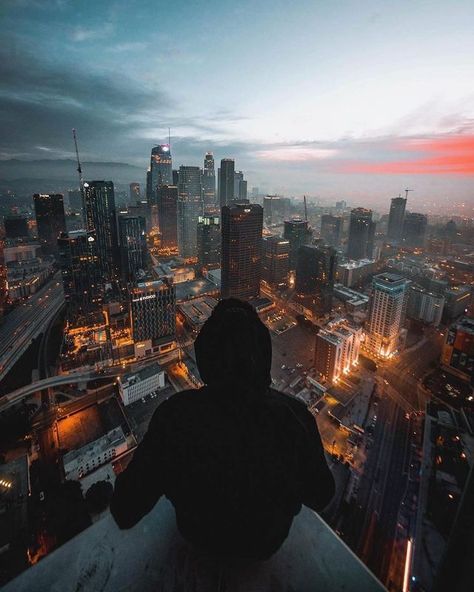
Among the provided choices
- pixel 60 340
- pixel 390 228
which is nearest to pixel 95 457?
pixel 60 340

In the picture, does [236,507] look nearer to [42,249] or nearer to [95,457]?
[95,457]

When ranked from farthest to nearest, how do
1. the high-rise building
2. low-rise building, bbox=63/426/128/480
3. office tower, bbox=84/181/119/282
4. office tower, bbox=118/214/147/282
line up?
the high-rise building
office tower, bbox=118/214/147/282
office tower, bbox=84/181/119/282
low-rise building, bbox=63/426/128/480

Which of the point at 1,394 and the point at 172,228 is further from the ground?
the point at 172,228

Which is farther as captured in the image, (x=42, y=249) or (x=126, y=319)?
(x=42, y=249)

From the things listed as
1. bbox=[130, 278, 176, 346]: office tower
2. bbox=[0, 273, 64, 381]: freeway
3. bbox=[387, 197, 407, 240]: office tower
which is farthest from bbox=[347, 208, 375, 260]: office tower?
bbox=[0, 273, 64, 381]: freeway

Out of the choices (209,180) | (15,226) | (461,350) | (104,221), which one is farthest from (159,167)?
(461,350)

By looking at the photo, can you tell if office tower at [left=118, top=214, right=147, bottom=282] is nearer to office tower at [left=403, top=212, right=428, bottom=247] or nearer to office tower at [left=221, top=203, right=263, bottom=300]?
office tower at [left=221, top=203, right=263, bottom=300]
